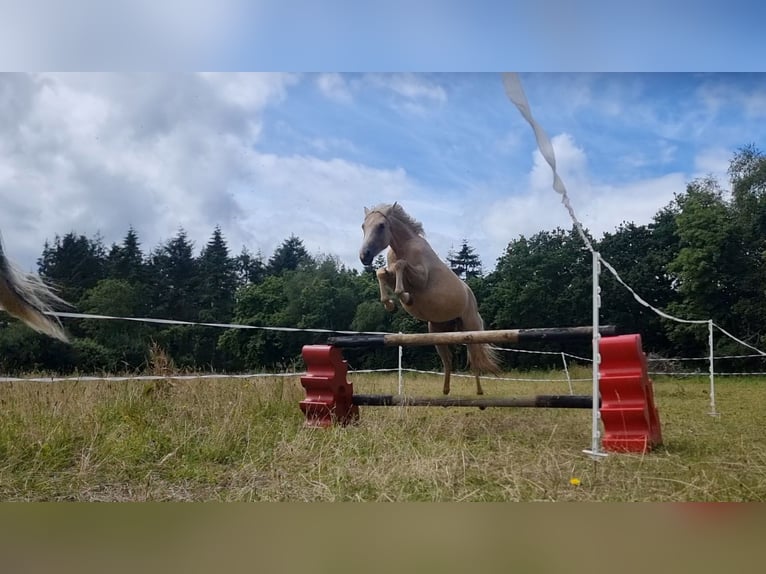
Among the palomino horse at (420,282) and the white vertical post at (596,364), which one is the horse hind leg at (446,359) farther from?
the white vertical post at (596,364)

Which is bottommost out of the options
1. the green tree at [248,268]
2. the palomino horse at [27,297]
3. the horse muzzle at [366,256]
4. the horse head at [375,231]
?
the palomino horse at [27,297]

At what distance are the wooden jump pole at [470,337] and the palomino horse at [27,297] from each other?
103cm

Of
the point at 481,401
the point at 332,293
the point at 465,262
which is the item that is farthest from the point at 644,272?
the point at 332,293

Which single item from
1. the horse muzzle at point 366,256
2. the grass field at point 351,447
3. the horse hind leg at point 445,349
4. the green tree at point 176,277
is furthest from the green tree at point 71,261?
the horse hind leg at point 445,349

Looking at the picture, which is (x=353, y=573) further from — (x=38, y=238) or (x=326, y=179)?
(x=38, y=238)

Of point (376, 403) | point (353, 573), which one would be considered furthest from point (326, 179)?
point (353, 573)

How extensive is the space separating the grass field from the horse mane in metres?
0.59

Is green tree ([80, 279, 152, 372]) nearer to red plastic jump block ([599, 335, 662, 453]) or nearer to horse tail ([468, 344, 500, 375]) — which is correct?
horse tail ([468, 344, 500, 375])

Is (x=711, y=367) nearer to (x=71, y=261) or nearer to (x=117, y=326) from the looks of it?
(x=117, y=326)

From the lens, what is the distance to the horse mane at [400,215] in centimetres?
222
